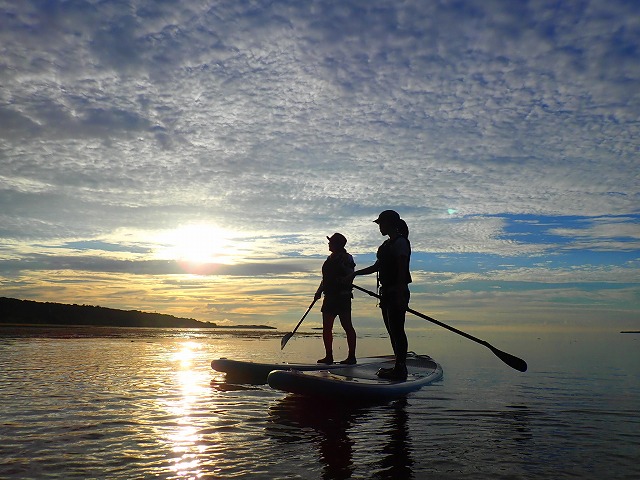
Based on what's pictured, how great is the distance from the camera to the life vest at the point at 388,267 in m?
9.07

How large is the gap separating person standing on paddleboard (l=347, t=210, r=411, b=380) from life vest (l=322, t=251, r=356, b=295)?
224cm

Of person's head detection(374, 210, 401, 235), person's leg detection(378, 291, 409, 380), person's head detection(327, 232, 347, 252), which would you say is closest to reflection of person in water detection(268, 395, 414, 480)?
person's leg detection(378, 291, 409, 380)

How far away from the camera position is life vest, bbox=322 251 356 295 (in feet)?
38.5

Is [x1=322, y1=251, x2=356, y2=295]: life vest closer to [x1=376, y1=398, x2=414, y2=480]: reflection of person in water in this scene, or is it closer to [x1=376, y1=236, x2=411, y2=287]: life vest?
[x1=376, y1=236, x2=411, y2=287]: life vest

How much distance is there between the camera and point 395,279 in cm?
904

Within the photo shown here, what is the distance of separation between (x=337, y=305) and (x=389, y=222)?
3.22 metres

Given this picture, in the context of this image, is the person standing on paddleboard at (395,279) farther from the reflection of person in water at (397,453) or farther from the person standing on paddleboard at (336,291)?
the person standing on paddleboard at (336,291)

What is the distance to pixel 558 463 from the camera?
16.1 ft

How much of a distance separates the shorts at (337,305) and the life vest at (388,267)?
8.44 feet

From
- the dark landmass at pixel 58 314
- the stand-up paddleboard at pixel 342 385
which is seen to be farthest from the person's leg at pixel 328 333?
the dark landmass at pixel 58 314

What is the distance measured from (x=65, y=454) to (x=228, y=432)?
1787 mm

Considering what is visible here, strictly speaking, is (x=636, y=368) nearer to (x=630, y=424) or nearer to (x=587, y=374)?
(x=587, y=374)

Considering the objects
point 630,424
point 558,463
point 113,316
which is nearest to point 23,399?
point 558,463

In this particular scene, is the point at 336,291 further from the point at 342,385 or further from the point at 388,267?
the point at 342,385
